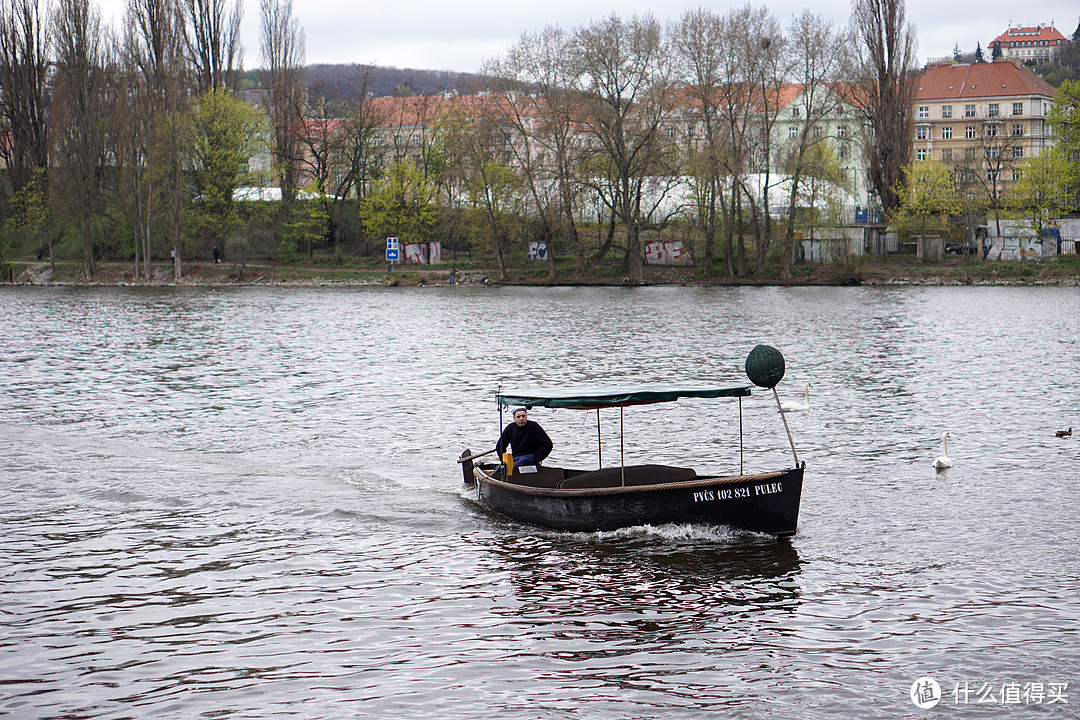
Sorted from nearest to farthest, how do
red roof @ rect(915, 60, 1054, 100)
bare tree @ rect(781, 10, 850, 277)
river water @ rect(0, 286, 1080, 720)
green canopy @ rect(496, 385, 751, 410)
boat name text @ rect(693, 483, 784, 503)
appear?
1. river water @ rect(0, 286, 1080, 720)
2. boat name text @ rect(693, 483, 784, 503)
3. green canopy @ rect(496, 385, 751, 410)
4. bare tree @ rect(781, 10, 850, 277)
5. red roof @ rect(915, 60, 1054, 100)

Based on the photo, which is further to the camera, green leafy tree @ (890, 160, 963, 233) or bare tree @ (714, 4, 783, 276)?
green leafy tree @ (890, 160, 963, 233)

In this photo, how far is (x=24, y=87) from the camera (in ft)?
284

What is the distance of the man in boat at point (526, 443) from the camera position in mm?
17500

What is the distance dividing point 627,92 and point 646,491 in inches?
2476

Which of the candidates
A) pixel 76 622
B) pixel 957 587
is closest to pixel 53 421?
pixel 76 622

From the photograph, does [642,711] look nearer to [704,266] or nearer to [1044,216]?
[704,266]

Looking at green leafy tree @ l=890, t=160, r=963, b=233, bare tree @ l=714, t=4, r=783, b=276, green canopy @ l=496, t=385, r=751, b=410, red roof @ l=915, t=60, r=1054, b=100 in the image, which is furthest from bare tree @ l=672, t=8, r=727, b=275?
red roof @ l=915, t=60, r=1054, b=100

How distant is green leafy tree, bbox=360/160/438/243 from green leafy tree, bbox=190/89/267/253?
10.3m

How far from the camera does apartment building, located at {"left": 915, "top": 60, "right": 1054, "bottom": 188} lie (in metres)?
130

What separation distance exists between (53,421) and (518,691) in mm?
19516

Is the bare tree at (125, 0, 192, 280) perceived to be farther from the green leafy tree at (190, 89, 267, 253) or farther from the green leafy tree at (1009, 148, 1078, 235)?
the green leafy tree at (1009, 148, 1078, 235)

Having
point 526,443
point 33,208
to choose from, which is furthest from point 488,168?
point 526,443

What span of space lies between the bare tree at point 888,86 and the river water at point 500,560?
47.0 metres

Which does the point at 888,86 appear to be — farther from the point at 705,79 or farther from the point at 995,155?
the point at 995,155
